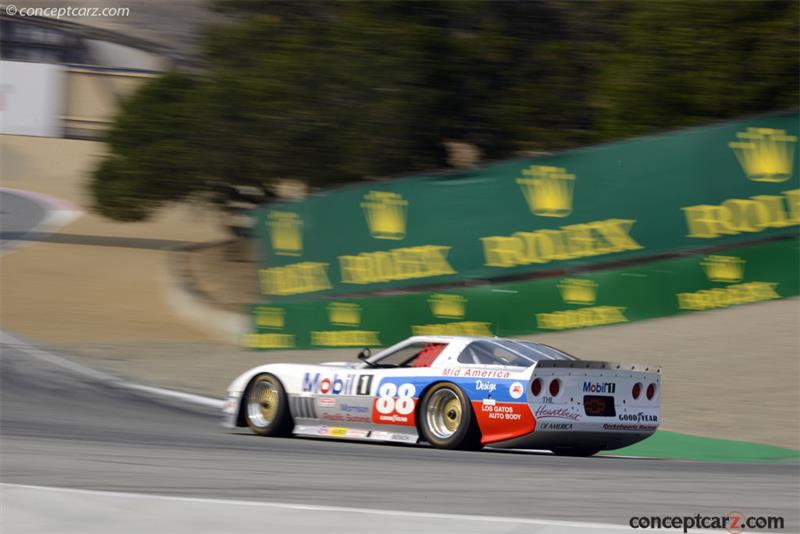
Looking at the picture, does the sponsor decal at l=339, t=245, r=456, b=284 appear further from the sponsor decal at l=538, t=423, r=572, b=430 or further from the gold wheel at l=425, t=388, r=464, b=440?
the sponsor decal at l=538, t=423, r=572, b=430

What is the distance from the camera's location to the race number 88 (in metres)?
8.88

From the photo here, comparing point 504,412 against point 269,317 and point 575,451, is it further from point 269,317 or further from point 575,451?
point 269,317

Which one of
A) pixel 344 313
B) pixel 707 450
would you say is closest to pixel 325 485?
pixel 707 450

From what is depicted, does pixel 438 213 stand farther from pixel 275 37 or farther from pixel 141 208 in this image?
pixel 141 208

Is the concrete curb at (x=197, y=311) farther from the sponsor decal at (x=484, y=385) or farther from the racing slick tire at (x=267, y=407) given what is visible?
the sponsor decal at (x=484, y=385)

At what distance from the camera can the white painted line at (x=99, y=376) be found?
529 inches

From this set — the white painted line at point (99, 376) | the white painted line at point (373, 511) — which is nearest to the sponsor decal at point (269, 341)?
the white painted line at point (99, 376)

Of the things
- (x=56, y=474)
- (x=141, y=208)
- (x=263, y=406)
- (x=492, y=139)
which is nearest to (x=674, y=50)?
(x=492, y=139)

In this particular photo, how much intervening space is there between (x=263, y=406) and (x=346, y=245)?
Result: 705 cm

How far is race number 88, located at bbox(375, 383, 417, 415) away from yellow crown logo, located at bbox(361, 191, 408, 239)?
7.43 meters

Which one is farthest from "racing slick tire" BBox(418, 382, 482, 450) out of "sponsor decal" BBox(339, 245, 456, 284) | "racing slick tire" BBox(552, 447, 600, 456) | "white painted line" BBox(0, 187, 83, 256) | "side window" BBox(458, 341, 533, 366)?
"white painted line" BBox(0, 187, 83, 256)

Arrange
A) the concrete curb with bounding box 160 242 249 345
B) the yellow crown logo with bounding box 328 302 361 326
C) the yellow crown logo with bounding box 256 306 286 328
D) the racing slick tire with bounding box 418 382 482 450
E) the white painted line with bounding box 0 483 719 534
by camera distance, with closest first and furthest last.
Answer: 1. the white painted line with bounding box 0 483 719 534
2. the racing slick tire with bounding box 418 382 482 450
3. the yellow crown logo with bounding box 328 302 361 326
4. the yellow crown logo with bounding box 256 306 286 328
5. the concrete curb with bounding box 160 242 249 345

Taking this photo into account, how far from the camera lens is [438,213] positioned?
1603cm
